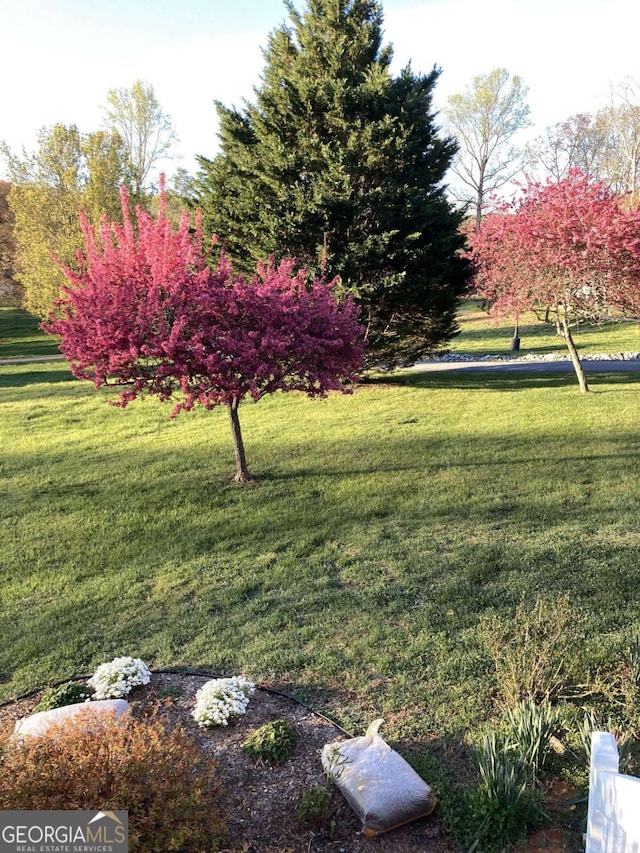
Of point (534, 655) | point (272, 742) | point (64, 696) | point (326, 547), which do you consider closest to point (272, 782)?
point (272, 742)

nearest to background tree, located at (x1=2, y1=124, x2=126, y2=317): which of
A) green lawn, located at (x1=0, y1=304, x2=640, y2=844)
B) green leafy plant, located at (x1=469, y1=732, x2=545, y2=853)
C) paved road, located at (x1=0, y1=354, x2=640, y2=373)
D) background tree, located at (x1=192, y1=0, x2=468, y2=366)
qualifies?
background tree, located at (x1=192, y1=0, x2=468, y2=366)

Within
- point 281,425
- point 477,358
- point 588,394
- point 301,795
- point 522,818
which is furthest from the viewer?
point 477,358

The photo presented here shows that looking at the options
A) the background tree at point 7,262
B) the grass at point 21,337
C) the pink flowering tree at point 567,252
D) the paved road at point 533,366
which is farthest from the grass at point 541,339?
the background tree at point 7,262

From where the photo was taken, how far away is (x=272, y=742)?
311 cm

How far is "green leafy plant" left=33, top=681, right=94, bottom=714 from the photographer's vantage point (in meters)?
3.53

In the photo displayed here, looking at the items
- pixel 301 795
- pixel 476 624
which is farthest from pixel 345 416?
pixel 301 795

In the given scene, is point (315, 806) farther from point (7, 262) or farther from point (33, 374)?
point (7, 262)

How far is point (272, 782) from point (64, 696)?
1.55 m

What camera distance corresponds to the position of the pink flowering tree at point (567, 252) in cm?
1071

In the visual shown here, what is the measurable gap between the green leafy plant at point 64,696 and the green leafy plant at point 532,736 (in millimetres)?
2676

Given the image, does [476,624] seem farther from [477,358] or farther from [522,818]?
[477,358]

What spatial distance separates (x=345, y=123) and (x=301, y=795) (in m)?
13.8

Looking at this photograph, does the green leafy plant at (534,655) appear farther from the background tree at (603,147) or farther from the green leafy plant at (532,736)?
the background tree at (603,147)

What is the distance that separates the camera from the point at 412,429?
1066 centimetres
